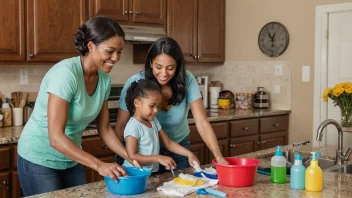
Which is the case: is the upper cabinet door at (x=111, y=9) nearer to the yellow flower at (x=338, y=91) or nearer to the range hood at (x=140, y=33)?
the range hood at (x=140, y=33)

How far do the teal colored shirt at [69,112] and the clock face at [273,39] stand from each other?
9.52 ft

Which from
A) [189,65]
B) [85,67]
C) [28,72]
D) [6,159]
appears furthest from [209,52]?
[85,67]

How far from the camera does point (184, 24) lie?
181 inches

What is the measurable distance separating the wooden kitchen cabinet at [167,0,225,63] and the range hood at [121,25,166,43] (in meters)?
0.26

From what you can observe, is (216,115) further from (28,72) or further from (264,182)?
(264,182)

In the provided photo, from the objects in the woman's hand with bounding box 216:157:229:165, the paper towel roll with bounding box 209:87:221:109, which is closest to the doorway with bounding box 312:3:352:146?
the paper towel roll with bounding box 209:87:221:109

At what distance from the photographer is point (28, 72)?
3760mm

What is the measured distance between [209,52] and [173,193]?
331 cm

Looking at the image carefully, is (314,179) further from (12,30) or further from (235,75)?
(235,75)

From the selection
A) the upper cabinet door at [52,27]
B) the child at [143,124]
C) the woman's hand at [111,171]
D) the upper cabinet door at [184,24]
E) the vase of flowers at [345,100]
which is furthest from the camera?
the upper cabinet door at [184,24]

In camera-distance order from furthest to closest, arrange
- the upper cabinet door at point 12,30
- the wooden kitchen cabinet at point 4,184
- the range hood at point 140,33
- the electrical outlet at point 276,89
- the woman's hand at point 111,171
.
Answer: the electrical outlet at point 276,89 < the range hood at point 140,33 < the upper cabinet door at point 12,30 < the wooden kitchen cabinet at point 4,184 < the woman's hand at point 111,171

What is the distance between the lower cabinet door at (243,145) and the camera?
14.3 feet

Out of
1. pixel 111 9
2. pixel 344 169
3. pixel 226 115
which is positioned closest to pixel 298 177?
pixel 344 169

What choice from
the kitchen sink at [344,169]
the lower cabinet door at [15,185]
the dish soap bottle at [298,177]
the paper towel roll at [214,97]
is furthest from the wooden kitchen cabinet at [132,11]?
the dish soap bottle at [298,177]
